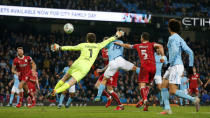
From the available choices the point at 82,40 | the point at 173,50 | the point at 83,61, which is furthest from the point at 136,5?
the point at 173,50

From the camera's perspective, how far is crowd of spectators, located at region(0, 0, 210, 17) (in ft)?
84.2

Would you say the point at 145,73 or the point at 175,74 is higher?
the point at 145,73

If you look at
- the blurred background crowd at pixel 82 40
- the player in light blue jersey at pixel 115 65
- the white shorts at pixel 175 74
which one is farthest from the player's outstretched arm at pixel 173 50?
the blurred background crowd at pixel 82 40

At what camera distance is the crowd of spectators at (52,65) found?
2214cm

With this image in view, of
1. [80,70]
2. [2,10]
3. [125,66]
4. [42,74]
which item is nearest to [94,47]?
[80,70]

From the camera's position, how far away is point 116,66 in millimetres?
12188

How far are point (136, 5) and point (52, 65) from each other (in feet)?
32.1

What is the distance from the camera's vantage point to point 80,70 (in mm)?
9875

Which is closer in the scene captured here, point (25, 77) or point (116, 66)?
point (116, 66)

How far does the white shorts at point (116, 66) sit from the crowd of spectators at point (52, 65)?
9028mm

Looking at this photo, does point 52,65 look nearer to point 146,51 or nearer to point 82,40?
point 82,40

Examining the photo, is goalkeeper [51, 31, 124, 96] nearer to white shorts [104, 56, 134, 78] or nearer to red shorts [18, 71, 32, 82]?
white shorts [104, 56, 134, 78]

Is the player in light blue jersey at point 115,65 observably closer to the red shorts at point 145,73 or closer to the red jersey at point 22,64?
the red shorts at point 145,73

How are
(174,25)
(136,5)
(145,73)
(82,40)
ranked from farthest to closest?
1. (136,5)
2. (82,40)
3. (145,73)
4. (174,25)
